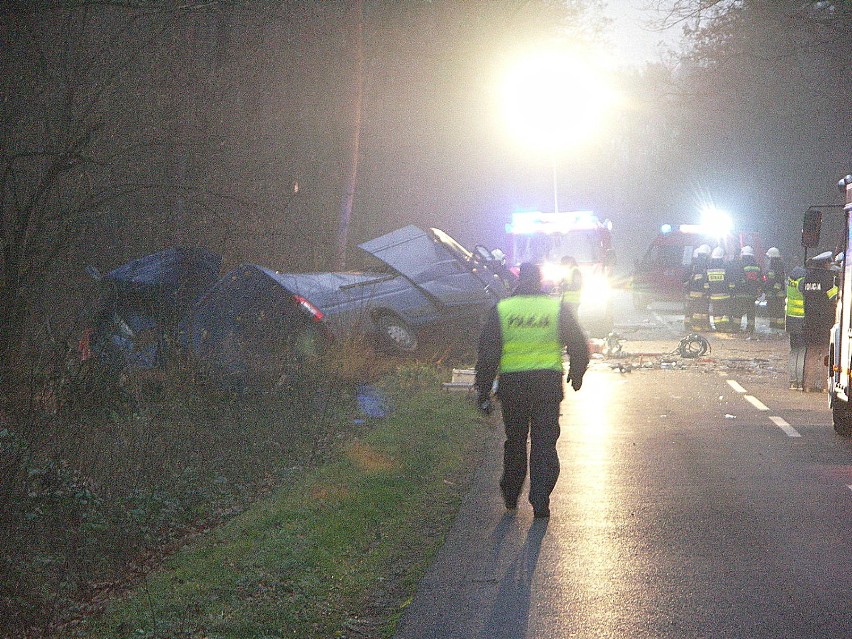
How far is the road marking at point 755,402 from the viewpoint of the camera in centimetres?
1577

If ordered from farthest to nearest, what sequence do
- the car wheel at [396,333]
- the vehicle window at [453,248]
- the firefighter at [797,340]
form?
the vehicle window at [453,248] < the firefighter at [797,340] < the car wheel at [396,333]

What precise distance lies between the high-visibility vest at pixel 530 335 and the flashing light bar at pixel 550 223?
20537mm

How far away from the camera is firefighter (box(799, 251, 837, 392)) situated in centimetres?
1650

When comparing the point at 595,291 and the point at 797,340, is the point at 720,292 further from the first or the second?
the point at 797,340

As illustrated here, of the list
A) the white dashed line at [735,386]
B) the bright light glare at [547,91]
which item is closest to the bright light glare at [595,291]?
the white dashed line at [735,386]

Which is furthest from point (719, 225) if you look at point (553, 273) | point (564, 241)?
point (553, 273)

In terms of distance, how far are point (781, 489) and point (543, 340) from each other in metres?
2.54

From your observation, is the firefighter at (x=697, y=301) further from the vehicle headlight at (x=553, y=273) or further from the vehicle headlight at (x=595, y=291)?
the vehicle headlight at (x=553, y=273)

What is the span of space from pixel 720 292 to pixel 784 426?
14471mm

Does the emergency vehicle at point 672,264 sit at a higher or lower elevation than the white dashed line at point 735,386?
higher

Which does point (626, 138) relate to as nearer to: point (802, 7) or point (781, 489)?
point (802, 7)

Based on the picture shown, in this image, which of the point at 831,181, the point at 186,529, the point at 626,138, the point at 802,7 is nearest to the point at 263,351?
the point at 186,529

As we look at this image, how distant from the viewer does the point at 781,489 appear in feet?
32.8

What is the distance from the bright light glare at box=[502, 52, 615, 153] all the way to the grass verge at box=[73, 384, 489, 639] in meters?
26.2
